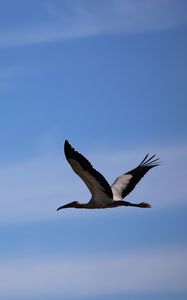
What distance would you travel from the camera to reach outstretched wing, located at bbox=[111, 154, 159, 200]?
39812 mm

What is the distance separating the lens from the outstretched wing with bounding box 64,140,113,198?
33.6 metres

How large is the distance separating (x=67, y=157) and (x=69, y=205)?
6.83 meters

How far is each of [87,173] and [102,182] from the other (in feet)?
3.20

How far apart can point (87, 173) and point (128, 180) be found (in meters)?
6.58

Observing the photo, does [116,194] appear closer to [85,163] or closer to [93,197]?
[93,197]

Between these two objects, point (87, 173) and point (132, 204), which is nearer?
point (87, 173)

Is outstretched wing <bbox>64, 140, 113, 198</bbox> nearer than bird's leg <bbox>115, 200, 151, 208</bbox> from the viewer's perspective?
Yes

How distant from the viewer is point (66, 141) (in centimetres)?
3362

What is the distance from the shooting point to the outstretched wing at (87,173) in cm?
3362

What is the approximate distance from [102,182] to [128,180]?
5784 mm

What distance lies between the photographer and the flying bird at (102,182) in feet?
111

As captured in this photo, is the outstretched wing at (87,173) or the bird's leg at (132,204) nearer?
the outstretched wing at (87,173)

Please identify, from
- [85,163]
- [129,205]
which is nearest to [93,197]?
[129,205]

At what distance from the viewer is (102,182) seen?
3547cm
